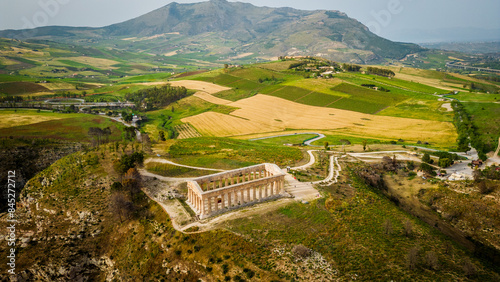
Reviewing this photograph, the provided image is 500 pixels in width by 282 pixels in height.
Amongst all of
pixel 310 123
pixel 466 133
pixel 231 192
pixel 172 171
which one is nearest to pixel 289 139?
pixel 310 123

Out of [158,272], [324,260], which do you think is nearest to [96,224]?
[158,272]

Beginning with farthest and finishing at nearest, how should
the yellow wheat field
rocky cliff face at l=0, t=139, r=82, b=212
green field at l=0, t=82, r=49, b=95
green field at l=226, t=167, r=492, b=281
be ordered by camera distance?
green field at l=0, t=82, r=49, b=95
the yellow wheat field
rocky cliff face at l=0, t=139, r=82, b=212
green field at l=226, t=167, r=492, b=281

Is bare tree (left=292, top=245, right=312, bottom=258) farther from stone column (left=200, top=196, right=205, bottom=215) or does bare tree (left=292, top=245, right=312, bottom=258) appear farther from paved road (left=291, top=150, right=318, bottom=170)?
paved road (left=291, top=150, right=318, bottom=170)

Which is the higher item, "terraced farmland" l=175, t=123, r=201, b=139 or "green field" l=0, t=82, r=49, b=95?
"green field" l=0, t=82, r=49, b=95

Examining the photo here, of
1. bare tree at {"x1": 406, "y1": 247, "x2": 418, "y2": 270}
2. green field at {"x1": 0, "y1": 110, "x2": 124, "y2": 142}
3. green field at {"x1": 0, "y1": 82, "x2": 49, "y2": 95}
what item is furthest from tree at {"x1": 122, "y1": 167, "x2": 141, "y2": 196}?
green field at {"x1": 0, "y1": 82, "x2": 49, "y2": 95}

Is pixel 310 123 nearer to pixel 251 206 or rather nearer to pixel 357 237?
pixel 251 206

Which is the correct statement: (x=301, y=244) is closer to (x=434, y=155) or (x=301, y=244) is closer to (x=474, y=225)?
(x=474, y=225)
